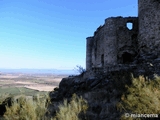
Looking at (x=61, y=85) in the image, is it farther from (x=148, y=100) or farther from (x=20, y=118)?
(x=148, y=100)

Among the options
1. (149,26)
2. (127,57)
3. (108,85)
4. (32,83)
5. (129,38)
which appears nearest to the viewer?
(108,85)

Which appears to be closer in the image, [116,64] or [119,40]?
[116,64]

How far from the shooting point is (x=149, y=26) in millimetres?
12789

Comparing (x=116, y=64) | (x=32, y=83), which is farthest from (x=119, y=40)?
(x=32, y=83)

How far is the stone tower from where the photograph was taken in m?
12.3

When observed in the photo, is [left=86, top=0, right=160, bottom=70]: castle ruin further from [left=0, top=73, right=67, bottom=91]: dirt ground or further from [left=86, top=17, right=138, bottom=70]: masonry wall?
[left=0, top=73, right=67, bottom=91]: dirt ground

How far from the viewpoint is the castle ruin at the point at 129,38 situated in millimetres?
12547

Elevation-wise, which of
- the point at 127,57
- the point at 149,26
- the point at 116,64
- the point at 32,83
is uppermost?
the point at 149,26

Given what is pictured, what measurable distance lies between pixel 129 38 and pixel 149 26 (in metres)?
3.40

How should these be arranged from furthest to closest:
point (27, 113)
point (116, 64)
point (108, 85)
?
point (116, 64) < point (108, 85) < point (27, 113)

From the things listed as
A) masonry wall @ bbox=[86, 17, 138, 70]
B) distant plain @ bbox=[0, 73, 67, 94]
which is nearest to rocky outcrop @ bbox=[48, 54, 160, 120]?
masonry wall @ bbox=[86, 17, 138, 70]

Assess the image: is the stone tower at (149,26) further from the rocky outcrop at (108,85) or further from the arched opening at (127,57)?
the arched opening at (127,57)

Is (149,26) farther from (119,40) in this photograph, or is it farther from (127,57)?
(127,57)

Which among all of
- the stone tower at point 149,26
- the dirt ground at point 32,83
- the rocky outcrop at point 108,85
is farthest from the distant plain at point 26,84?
the stone tower at point 149,26
